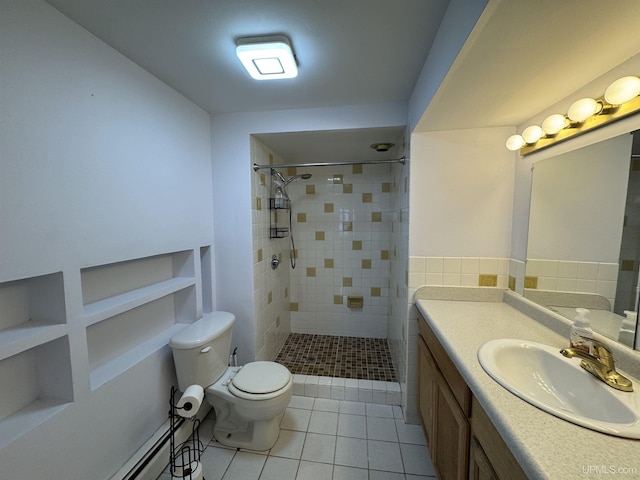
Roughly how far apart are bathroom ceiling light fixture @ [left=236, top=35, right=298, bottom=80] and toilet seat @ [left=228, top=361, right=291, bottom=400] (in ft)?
5.55

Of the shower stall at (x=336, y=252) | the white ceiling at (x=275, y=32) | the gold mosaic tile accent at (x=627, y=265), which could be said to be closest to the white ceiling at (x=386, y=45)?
the white ceiling at (x=275, y=32)

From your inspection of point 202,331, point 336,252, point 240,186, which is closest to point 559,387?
point 202,331

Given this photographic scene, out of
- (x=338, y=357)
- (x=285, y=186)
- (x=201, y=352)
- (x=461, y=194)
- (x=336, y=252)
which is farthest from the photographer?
(x=336, y=252)

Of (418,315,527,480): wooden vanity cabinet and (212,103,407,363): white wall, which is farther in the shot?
(212,103,407,363): white wall

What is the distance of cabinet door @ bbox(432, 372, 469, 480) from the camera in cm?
89

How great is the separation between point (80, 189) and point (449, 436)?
1.82 meters

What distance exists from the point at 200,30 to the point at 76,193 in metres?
0.83

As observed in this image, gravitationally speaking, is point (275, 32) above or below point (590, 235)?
above

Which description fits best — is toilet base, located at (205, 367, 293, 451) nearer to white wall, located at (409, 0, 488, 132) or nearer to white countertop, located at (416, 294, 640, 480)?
white countertop, located at (416, 294, 640, 480)

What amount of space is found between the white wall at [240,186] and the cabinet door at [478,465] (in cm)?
150

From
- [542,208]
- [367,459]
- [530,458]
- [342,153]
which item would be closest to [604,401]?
[530,458]

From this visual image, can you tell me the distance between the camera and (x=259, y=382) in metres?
1.49

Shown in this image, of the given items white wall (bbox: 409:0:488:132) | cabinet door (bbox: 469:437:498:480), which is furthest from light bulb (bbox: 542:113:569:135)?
Result: cabinet door (bbox: 469:437:498:480)

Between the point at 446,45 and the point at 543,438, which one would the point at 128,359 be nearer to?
the point at 543,438
